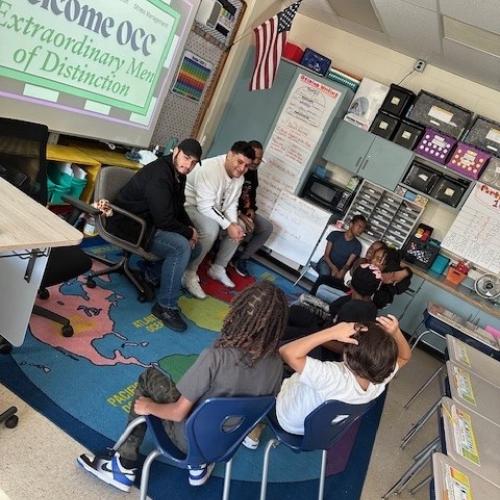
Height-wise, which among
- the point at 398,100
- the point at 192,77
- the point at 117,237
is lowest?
the point at 117,237

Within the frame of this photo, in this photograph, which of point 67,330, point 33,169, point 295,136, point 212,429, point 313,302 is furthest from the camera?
point 295,136

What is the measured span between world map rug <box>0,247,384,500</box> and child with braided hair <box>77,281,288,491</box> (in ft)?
1.74

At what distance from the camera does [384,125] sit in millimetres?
4734

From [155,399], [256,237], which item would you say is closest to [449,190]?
[256,237]

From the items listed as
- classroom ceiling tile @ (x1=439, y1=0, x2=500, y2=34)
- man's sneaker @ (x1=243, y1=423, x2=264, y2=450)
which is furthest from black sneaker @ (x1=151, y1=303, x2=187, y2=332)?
classroom ceiling tile @ (x1=439, y1=0, x2=500, y2=34)

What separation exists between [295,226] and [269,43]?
184 cm

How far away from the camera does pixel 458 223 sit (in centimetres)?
468

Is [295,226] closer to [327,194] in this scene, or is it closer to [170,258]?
[327,194]

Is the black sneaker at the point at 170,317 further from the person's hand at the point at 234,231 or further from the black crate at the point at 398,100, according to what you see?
the black crate at the point at 398,100

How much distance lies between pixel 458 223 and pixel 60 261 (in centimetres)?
398

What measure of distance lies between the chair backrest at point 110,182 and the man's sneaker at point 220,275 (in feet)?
4.05

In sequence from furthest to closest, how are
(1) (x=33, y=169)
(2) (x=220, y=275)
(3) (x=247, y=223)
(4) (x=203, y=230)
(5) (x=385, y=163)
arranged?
(5) (x=385, y=163), (3) (x=247, y=223), (2) (x=220, y=275), (4) (x=203, y=230), (1) (x=33, y=169)

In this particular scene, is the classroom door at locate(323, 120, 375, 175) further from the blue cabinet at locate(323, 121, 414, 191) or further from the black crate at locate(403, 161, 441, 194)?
the black crate at locate(403, 161, 441, 194)

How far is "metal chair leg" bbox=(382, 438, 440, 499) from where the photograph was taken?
202 centimetres
